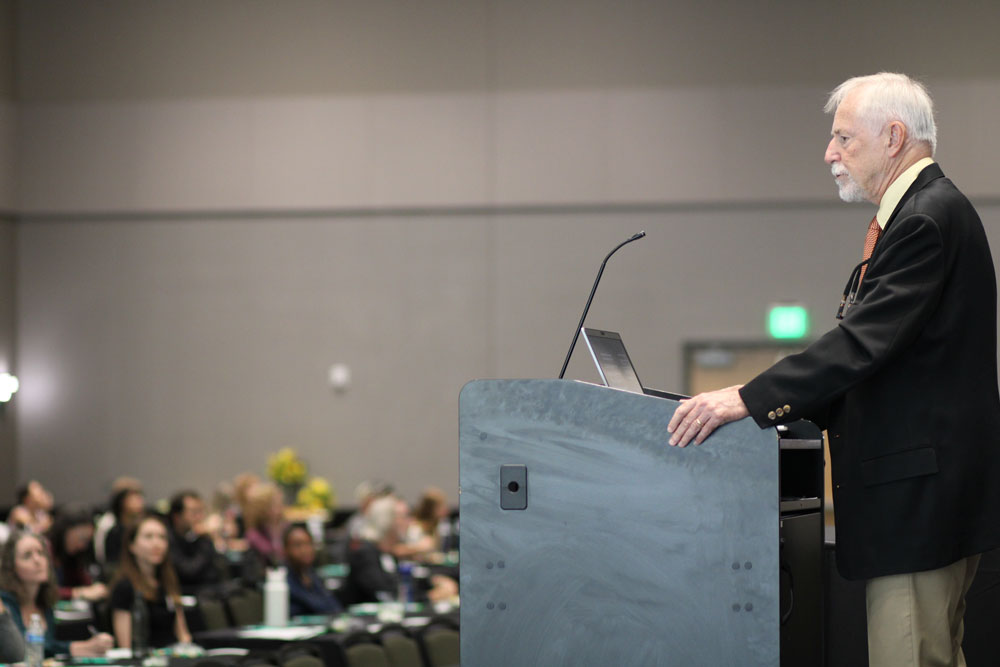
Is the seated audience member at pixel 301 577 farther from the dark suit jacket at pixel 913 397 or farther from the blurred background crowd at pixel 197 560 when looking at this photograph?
the dark suit jacket at pixel 913 397

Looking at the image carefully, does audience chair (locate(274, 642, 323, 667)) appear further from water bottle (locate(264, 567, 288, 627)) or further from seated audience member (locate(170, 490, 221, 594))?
seated audience member (locate(170, 490, 221, 594))

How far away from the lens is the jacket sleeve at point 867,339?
7.18 ft

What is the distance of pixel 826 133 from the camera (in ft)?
43.4

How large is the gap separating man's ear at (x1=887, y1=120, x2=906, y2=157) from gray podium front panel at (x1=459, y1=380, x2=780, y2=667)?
647mm

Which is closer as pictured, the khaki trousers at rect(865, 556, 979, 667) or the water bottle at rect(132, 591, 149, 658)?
the khaki trousers at rect(865, 556, 979, 667)

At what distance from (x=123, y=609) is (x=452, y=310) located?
756cm

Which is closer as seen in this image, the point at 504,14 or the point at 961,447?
the point at 961,447

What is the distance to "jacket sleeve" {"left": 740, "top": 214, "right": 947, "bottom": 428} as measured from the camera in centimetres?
219

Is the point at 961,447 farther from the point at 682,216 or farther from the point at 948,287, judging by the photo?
the point at 682,216

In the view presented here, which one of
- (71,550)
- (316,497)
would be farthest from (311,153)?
(71,550)

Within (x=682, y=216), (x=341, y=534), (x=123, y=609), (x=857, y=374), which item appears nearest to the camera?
(x=857, y=374)

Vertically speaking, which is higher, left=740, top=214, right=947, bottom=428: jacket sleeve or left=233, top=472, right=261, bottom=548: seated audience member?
left=740, top=214, right=947, bottom=428: jacket sleeve

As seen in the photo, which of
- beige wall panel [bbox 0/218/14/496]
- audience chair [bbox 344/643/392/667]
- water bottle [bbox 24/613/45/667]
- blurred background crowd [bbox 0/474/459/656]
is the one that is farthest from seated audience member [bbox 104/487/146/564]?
beige wall panel [bbox 0/218/14/496]

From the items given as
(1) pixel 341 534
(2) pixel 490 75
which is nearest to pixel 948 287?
(1) pixel 341 534
